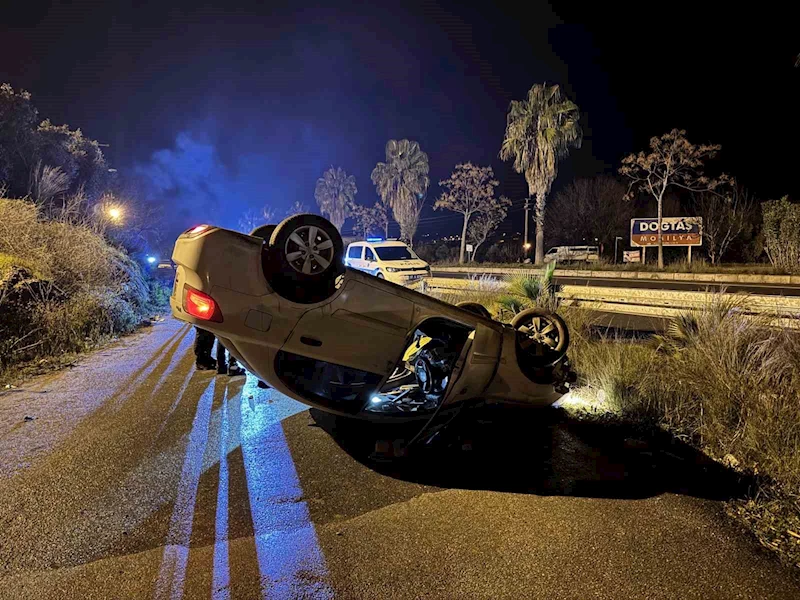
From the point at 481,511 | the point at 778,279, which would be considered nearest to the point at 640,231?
the point at 778,279

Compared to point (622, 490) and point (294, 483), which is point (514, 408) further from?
point (294, 483)

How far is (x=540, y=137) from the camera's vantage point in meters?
37.2

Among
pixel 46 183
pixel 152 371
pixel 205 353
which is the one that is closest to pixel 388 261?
pixel 152 371

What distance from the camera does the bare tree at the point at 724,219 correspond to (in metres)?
30.4

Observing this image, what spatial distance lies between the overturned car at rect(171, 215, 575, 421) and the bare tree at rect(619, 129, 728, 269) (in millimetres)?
28782

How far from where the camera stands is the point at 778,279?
19328mm

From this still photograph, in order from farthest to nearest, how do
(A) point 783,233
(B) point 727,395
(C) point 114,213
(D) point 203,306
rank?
(A) point 783,233
(C) point 114,213
(B) point 727,395
(D) point 203,306

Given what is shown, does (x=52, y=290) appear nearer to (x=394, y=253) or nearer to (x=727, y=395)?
(x=727, y=395)

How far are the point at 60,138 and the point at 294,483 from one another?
22.4m

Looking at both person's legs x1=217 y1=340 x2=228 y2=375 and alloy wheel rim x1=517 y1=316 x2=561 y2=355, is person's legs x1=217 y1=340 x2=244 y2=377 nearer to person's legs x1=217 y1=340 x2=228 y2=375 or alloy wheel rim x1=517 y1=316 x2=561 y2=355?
person's legs x1=217 y1=340 x2=228 y2=375

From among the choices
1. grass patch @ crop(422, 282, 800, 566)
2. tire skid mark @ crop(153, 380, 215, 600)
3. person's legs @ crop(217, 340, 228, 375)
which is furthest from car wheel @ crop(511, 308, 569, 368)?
person's legs @ crop(217, 340, 228, 375)

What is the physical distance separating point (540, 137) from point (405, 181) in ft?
68.4

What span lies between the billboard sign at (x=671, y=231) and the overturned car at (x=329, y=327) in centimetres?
2984

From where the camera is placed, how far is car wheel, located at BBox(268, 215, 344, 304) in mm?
3268
